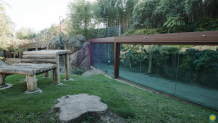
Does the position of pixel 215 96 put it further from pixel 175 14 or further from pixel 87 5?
pixel 87 5

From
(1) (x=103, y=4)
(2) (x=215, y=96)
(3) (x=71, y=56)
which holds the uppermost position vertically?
(1) (x=103, y=4)

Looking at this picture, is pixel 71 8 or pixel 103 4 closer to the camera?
pixel 71 8

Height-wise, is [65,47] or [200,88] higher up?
[65,47]

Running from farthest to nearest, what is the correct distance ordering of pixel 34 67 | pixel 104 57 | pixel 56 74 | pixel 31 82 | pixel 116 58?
1. pixel 104 57
2. pixel 116 58
3. pixel 56 74
4. pixel 34 67
5. pixel 31 82

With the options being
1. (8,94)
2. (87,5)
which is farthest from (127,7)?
(8,94)

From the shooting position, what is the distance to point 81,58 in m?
12.1

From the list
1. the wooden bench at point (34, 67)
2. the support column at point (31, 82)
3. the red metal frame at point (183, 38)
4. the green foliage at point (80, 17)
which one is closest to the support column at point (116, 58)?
the red metal frame at point (183, 38)

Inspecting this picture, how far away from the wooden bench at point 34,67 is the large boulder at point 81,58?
5.62 meters

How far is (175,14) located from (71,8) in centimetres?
1087

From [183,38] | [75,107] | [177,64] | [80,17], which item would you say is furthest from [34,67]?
[80,17]

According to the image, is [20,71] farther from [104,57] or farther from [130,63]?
[104,57]

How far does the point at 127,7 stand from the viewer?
14852 mm

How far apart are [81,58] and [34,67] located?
7828 millimetres

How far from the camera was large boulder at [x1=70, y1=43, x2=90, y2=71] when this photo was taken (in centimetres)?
1159
